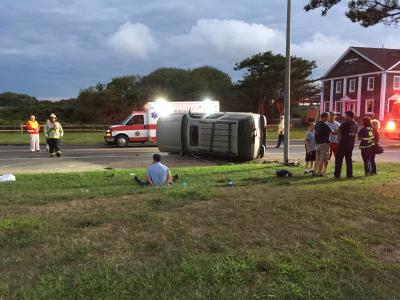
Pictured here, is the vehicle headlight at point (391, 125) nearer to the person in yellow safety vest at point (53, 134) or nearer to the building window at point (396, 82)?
the person in yellow safety vest at point (53, 134)

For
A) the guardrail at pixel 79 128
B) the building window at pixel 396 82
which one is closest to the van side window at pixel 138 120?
the guardrail at pixel 79 128

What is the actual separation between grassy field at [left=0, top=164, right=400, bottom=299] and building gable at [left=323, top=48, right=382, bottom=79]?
4526cm

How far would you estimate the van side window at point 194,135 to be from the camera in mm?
18406

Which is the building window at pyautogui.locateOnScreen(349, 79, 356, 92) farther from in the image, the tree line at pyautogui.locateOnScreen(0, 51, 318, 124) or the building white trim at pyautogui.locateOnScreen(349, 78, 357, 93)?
the tree line at pyautogui.locateOnScreen(0, 51, 318, 124)

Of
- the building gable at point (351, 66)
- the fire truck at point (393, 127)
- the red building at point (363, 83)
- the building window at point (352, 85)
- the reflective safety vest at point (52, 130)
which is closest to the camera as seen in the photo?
the reflective safety vest at point (52, 130)

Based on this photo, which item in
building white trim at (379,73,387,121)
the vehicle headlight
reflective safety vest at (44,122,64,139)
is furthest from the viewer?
building white trim at (379,73,387,121)

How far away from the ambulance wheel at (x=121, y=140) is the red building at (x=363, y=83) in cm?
2810

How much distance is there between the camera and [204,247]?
445cm

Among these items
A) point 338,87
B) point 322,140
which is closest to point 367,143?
point 322,140

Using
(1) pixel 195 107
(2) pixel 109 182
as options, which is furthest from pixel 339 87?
Result: (2) pixel 109 182

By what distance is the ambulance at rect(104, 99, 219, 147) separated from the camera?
26.3 m

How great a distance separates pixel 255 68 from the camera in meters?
50.7

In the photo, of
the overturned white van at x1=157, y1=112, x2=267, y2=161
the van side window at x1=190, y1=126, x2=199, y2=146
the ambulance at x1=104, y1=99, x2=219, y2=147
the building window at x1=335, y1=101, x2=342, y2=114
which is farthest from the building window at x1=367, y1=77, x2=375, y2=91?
the van side window at x1=190, y1=126, x2=199, y2=146

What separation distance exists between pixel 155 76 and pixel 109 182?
194 feet
